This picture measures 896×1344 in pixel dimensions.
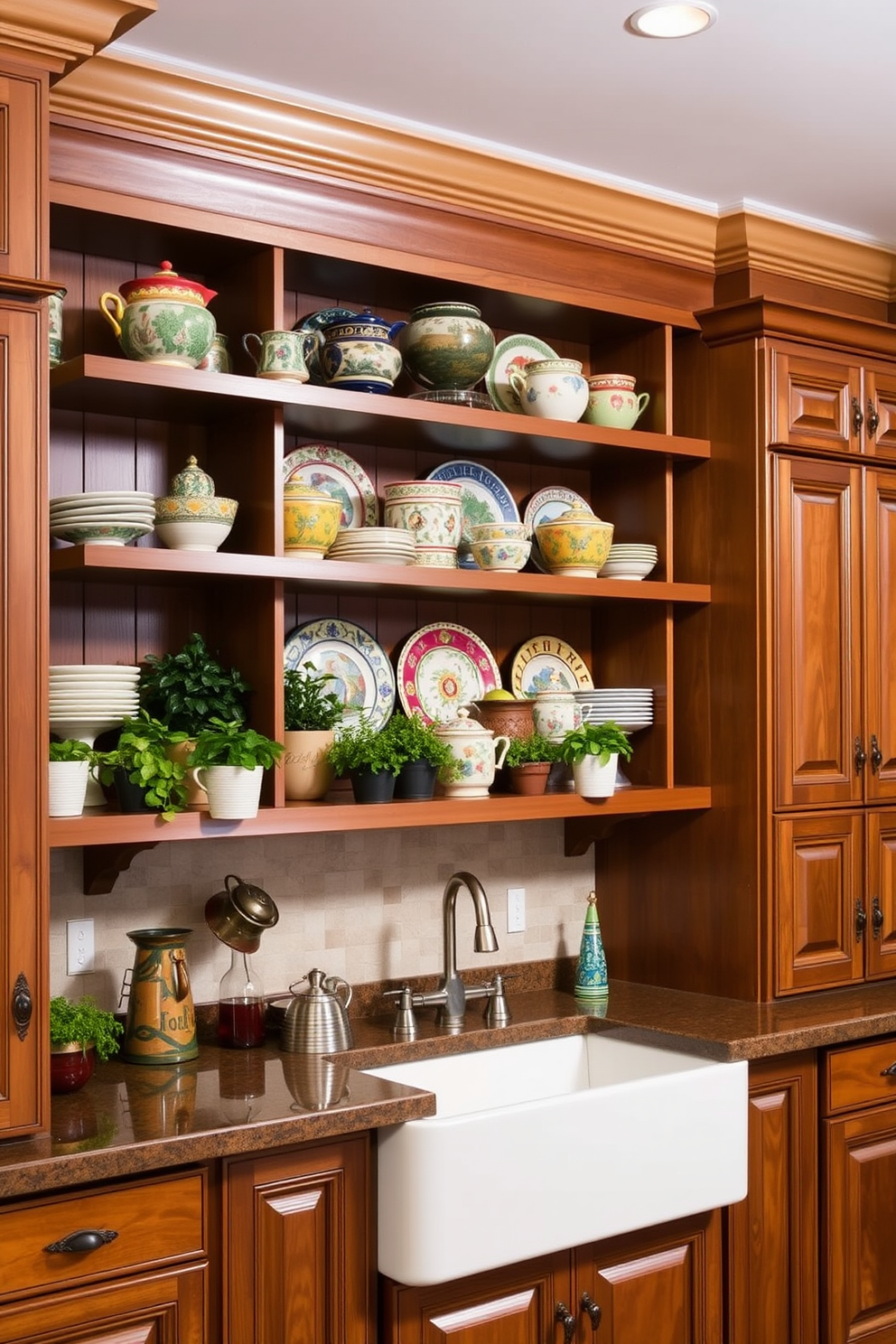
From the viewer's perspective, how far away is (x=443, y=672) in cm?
307

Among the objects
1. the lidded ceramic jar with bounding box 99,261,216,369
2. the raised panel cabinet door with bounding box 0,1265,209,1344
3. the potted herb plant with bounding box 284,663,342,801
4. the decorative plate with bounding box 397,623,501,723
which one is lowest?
the raised panel cabinet door with bounding box 0,1265,209,1344

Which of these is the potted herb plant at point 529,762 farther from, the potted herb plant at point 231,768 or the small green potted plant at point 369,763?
the potted herb plant at point 231,768

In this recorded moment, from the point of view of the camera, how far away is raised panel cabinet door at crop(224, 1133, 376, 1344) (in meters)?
2.18

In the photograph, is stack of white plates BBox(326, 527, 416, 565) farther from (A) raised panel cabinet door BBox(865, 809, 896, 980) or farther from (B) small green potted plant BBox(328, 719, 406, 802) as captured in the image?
(A) raised panel cabinet door BBox(865, 809, 896, 980)

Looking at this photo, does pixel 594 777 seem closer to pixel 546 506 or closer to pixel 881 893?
pixel 546 506

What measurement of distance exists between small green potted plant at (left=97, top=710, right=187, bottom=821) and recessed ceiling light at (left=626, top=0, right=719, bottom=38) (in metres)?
1.42

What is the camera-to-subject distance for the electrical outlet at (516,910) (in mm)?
3275

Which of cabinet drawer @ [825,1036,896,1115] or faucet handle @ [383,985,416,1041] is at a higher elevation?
faucet handle @ [383,985,416,1041]

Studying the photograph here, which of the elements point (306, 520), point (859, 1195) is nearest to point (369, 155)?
point (306, 520)

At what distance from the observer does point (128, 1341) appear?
2.09 m

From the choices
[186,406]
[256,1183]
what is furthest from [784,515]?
[256,1183]

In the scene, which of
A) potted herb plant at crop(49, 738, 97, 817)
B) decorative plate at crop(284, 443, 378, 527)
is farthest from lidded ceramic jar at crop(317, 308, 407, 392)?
potted herb plant at crop(49, 738, 97, 817)

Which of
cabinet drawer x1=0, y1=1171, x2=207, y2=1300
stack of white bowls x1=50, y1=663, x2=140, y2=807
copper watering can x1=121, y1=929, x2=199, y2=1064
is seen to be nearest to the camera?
cabinet drawer x1=0, y1=1171, x2=207, y2=1300

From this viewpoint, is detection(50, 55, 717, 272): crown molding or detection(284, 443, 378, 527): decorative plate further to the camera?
detection(284, 443, 378, 527): decorative plate
